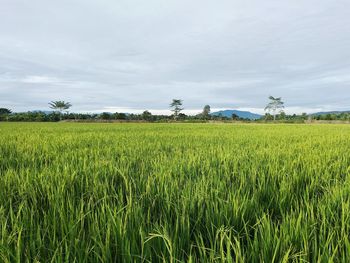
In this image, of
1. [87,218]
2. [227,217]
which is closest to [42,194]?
[87,218]

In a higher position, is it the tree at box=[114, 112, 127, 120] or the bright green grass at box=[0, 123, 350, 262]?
the tree at box=[114, 112, 127, 120]

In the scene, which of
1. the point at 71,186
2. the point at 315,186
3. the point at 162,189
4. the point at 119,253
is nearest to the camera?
the point at 119,253

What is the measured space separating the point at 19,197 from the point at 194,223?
1.37 meters

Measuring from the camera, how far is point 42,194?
5.56 feet

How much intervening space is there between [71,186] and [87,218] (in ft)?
2.15

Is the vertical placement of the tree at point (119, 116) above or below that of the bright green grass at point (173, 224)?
above

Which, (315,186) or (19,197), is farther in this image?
(315,186)

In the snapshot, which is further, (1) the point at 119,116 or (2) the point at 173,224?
(1) the point at 119,116

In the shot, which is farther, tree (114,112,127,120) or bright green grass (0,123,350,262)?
tree (114,112,127,120)

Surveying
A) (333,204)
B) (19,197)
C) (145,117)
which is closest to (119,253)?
(19,197)

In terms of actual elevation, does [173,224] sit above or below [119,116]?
below

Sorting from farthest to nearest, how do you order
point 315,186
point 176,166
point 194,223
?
point 176,166 < point 315,186 < point 194,223

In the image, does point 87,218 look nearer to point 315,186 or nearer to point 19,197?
point 19,197

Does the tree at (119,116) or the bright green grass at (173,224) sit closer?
the bright green grass at (173,224)
